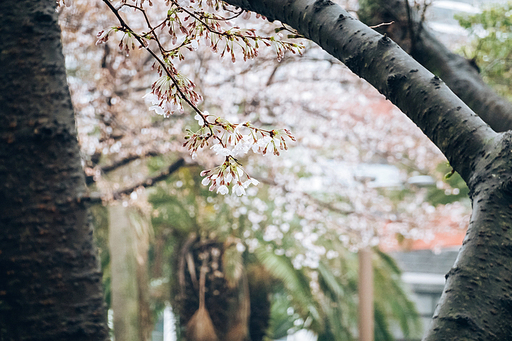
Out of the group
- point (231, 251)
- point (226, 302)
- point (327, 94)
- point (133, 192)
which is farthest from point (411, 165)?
point (133, 192)

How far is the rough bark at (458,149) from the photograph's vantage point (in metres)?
0.88

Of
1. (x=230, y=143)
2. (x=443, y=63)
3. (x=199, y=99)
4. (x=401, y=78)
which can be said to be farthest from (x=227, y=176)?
(x=443, y=63)

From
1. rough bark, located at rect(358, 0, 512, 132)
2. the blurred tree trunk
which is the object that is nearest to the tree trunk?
the blurred tree trunk

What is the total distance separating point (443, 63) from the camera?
2.02m

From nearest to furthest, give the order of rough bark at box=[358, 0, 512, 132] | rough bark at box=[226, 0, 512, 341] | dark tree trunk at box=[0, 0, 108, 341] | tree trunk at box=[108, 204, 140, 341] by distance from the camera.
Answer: rough bark at box=[226, 0, 512, 341] → dark tree trunk at box=[0, 0, 108, 341] → rough bark at box=[358, 0, 512, 132] → tree trunk at box=[108, 204, 140, 341]

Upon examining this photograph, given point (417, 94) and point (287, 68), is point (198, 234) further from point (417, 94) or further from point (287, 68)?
point (417, 94)

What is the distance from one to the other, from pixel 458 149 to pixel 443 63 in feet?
3.90

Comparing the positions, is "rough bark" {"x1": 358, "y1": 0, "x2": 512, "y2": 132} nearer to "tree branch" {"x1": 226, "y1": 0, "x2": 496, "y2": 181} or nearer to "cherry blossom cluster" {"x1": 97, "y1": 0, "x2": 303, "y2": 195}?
"tree branch" {"x1": 226, "y1": 0, "x2": 496, "y2": 181}

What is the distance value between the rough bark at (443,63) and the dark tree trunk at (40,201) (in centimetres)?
147

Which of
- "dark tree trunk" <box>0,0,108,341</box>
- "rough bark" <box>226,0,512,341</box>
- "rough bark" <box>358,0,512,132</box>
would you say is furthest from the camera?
"rough bark" <box>358,0,512,132</box>

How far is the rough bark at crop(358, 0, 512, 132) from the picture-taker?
6.44ft

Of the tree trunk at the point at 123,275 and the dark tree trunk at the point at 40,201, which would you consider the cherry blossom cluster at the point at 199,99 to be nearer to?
the dark tree trunk at the point at 40,201

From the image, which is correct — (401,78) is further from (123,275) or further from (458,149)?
(123,275)

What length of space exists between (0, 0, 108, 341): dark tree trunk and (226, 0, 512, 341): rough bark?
73 cm
